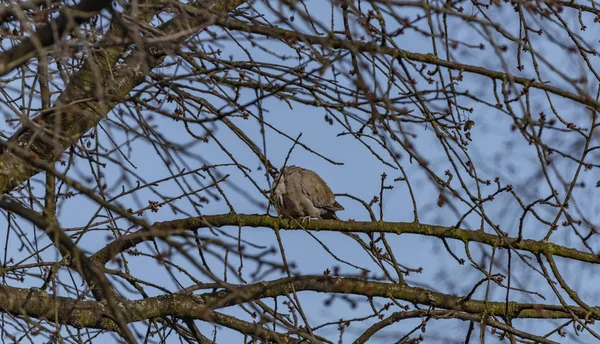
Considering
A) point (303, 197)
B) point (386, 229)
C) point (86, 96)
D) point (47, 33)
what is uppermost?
point (303, 197)

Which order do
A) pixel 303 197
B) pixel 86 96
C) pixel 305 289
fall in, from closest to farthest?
pixel 86 96, pixel 305 289, pixel 303 197

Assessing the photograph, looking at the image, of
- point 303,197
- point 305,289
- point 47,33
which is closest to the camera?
point 47,33

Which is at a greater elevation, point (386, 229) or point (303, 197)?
point (303, 197)

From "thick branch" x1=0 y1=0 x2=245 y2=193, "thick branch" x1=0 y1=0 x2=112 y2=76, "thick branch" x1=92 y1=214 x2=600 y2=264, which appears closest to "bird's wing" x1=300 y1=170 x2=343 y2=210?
"thick branch" x1=92 y1=214 x2=600 y2=264

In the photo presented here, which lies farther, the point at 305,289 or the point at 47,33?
the point at 305,289

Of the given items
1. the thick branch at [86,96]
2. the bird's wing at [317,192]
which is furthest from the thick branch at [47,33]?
the bird's wing at [317,192]

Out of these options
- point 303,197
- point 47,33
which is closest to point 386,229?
point 303,197

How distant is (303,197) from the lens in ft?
22.2

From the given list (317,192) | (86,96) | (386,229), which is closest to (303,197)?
(317,192)

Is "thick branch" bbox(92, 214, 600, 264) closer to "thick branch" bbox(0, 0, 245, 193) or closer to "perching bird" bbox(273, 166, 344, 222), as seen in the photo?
"thick branch" bbox(0, 0, 245, 193)

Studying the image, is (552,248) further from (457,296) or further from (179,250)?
(179,250)

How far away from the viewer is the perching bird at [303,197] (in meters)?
6.78

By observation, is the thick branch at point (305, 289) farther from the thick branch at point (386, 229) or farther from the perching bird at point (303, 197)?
the perching bird at point (303, 197)

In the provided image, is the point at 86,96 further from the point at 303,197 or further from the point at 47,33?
the point at 303,197
